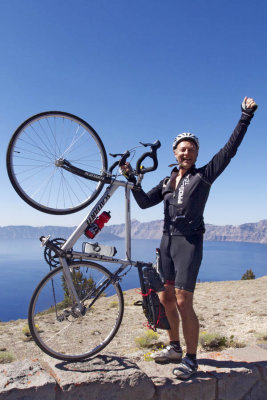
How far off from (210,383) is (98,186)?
2876 millimetres

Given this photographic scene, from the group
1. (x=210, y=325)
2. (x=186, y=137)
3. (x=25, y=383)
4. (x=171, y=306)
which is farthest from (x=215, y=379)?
(x=210, y=325)

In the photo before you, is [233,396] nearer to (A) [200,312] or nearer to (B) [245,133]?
(B) [245,133]

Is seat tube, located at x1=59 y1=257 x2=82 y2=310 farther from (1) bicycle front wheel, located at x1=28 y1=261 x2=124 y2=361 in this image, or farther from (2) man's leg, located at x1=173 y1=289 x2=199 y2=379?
(2) man's leg, located at x1=173 y1=289 x2=199 y2=379

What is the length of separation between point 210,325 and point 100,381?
7.36 metres

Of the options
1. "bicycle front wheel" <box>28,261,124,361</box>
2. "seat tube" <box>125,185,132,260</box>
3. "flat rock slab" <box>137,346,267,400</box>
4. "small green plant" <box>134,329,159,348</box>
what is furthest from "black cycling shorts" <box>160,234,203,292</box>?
"small green plant" <box>134,329,159,348</box>

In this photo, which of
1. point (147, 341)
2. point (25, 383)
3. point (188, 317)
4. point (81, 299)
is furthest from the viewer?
point (147, 341)

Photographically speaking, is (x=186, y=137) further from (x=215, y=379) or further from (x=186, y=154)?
(x=215, y=379)

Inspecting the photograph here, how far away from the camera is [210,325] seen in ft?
32.0

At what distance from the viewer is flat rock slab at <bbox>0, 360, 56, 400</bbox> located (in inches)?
115

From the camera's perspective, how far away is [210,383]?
3.73 metres

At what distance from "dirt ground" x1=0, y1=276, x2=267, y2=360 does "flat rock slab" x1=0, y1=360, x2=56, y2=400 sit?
2.68 meters

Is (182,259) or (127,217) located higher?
(127,217)

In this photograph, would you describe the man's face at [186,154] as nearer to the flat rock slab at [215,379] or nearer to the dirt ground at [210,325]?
the flat rock slab at [215,379]

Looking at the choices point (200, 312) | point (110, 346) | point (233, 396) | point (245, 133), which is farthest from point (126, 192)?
point (200, 312)
